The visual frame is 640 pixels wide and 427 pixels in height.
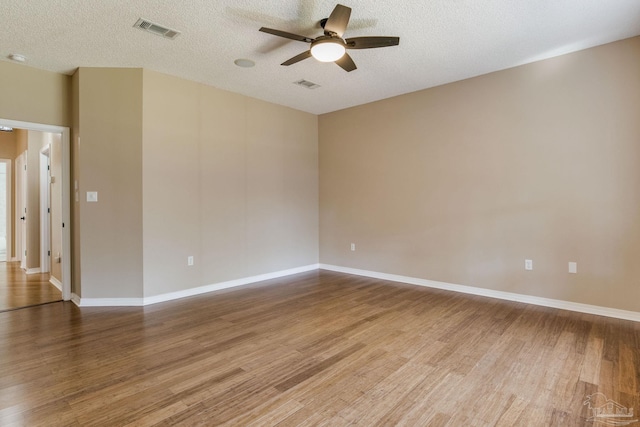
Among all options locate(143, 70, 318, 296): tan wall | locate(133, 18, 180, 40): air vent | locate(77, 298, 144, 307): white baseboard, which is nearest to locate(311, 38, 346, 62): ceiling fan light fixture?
locate(133, 18, 180, 40): air vent

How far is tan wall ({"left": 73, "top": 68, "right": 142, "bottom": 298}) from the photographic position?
3.72 m

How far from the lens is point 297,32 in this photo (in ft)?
9.93

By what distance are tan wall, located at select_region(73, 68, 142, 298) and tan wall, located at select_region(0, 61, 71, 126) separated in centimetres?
29

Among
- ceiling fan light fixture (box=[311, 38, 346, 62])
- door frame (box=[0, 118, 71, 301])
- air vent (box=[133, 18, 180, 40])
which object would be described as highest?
air vent (box=[133, 18, 180, 40])

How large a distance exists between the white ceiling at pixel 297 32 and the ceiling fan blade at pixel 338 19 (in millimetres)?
236

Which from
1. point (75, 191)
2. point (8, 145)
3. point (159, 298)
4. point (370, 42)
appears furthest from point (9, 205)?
point (370, 42)

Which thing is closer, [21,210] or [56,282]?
[56,282]

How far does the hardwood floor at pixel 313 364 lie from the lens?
1.83m

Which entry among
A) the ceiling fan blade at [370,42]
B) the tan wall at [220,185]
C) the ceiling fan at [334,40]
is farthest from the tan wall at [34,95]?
the ceiling fan blade at [370,42]

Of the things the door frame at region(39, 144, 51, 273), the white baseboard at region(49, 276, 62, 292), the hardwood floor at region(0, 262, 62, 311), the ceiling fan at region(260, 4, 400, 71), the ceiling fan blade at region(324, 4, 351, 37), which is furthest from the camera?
the door frame at region(39, 144, 51, 273)

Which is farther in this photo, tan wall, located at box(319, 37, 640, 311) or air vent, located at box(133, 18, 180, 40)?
tan wall, located at box(319, 37, 640, 311)
